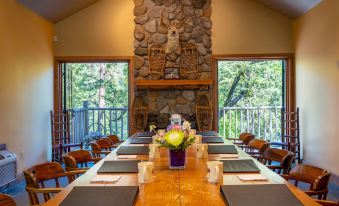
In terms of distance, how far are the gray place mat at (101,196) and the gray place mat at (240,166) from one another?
791 mm

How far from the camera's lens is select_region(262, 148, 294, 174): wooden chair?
2.98 meters

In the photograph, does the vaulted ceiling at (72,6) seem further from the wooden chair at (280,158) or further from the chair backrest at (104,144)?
the wooden chair at (280,158)

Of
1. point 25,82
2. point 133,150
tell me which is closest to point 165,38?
point 25,82

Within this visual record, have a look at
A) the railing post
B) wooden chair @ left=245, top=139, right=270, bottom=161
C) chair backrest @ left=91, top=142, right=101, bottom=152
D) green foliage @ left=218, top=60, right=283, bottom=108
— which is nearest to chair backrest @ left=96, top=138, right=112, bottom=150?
chair backrest @ left=91, top=142, right=101, bottom=152

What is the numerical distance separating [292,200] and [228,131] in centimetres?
693

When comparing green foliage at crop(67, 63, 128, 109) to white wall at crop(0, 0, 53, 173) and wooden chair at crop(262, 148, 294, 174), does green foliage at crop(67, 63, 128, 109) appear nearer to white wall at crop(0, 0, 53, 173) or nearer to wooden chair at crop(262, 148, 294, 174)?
white wall at crop(0, 0, 53, 173)

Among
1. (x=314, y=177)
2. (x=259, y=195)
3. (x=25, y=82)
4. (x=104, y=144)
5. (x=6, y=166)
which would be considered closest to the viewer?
(x=259, y=195)

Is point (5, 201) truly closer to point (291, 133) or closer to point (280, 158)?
point (280, 158)

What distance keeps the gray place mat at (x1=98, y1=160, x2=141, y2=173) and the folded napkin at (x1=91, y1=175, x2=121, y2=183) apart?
151mm

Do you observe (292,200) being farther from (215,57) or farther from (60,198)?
(215,57)

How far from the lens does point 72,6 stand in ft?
21.4

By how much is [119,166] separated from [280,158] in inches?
56.6

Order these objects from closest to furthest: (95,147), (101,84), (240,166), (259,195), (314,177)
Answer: (259,195)
(314,177)
(240,166)
(95,147)
(101,84)

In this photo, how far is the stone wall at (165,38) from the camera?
Answer: 6789 mm
